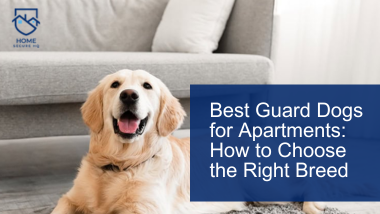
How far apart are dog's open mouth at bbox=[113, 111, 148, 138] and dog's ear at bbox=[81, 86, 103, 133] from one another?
0.08 metres

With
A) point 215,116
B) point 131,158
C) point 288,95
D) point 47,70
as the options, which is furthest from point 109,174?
point 288,95

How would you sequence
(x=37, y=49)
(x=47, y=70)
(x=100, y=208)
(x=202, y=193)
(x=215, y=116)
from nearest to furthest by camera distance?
(x=100, y=208)
(x=202, y=193)
(x=47, y=70)
(x=215, y=116)
(x=37, y=49)

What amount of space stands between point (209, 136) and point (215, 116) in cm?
70

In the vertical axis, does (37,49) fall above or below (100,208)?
above

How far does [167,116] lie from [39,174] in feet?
3.25

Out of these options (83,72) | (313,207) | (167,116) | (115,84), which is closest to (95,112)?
(115,84)

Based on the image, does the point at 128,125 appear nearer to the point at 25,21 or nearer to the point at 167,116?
the point at 167,116

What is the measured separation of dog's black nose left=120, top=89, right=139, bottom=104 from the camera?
1571mm

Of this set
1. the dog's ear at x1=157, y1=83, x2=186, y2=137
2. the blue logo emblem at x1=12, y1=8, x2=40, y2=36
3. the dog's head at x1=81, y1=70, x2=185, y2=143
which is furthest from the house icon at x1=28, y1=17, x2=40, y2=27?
the dog's ear at x1=157, y1=83, x2=186, y2=137

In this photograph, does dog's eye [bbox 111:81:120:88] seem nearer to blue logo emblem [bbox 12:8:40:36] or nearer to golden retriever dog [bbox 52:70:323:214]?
golden retriever dog [bbox 52:70:323:214]

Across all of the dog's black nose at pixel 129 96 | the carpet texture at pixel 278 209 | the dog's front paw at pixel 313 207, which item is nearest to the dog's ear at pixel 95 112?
the dog's black nose at pixel 129 96

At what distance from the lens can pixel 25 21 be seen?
2.95m

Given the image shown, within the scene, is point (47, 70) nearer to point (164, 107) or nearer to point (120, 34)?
point (164, 107)

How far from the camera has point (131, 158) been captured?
1672mm
